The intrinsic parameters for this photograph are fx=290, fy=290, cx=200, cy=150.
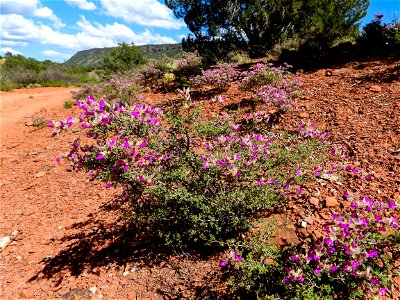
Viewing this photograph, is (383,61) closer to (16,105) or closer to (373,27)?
(373,27)

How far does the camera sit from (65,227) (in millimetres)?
4230

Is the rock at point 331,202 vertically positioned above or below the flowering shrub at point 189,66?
below

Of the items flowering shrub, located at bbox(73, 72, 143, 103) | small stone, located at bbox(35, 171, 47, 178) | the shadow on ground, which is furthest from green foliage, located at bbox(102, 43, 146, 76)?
the shadow on ground

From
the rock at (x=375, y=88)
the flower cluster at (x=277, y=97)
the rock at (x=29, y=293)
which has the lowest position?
the rock at (x=29, y=293)

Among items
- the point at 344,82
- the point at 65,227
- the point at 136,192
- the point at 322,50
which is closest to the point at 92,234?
the point at 65,227

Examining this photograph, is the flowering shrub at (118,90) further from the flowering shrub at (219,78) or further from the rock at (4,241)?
the rock at (4,241)

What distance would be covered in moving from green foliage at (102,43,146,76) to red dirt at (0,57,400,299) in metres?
8.45

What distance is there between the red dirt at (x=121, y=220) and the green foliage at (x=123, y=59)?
8447mm

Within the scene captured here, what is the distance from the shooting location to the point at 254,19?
35.1ft

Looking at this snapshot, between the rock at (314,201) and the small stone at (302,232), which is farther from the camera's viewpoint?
the rock at (314,201)

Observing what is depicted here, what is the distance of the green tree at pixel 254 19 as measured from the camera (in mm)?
10227

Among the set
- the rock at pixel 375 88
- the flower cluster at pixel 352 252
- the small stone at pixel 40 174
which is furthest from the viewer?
the small stone at pixel 40 174

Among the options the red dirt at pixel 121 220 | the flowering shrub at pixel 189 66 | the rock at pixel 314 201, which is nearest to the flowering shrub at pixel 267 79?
the red dirt at pixel 121 220

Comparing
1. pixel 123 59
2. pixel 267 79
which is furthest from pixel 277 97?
pixel 123 59
